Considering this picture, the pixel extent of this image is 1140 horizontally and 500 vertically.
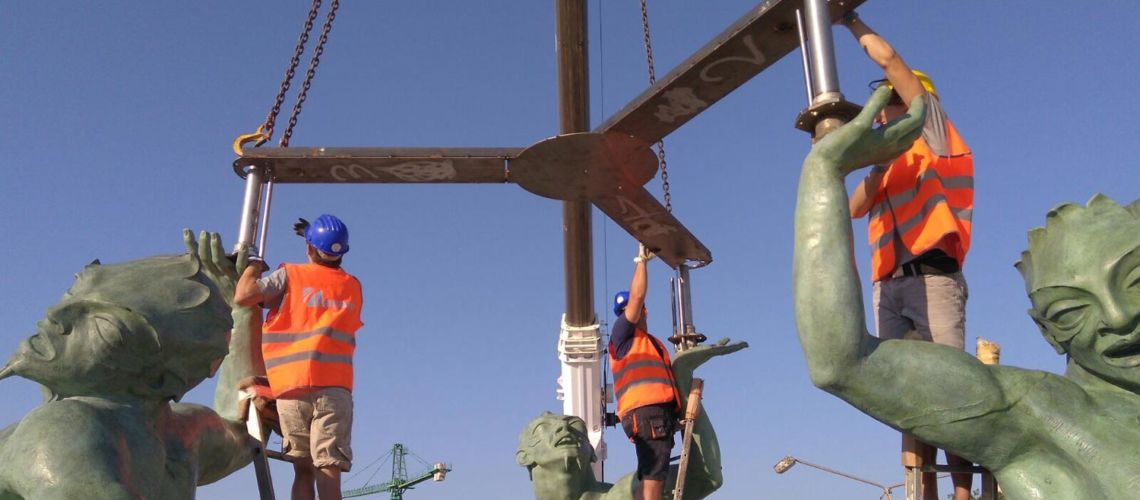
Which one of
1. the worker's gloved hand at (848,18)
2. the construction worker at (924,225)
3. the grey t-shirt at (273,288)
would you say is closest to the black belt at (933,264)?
the construction worker at (924,225)

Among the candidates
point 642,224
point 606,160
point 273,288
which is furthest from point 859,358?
point 642,224

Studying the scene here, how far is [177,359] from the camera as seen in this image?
2.75 meters

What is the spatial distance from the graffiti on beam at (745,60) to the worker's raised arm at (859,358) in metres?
2.63

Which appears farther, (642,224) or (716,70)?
(642,224)

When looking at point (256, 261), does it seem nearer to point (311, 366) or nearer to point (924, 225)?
point (311, 366)

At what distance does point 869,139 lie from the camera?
7.88 ft

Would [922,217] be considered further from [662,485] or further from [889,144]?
[662,485]

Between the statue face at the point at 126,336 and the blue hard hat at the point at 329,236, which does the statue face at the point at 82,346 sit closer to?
the statue face at the point at 126,336

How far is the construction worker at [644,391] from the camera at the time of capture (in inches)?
221

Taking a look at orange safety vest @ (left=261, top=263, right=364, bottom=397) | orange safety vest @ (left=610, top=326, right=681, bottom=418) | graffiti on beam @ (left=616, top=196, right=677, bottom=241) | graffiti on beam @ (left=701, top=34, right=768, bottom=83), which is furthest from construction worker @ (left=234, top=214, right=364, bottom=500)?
graffiti on beam @ (left=616, top=196, right=677, bottom=241)

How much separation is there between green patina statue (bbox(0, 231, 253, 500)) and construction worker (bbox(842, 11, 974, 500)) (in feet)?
7.35

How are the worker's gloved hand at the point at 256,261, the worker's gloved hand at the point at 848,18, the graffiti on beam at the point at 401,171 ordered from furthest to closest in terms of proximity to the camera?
the graffiti on beam at the point at 401,171, the worker's gloved hand at the point at 256,261, the worker's gloved hand at the point at 848,18

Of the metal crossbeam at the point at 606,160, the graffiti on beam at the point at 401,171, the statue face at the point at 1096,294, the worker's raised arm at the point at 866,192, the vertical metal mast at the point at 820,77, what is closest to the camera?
the statue face at the point at 1096,294

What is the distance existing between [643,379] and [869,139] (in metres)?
3.54
